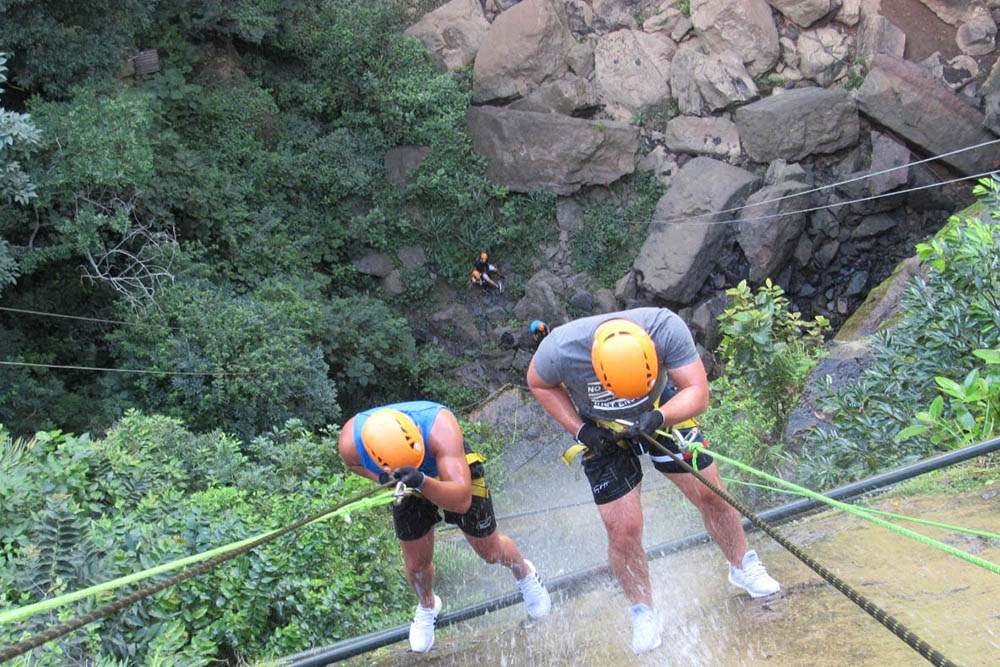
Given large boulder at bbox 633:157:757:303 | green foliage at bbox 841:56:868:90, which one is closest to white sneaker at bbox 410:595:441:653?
large boulder at bbox 633:157:757:303

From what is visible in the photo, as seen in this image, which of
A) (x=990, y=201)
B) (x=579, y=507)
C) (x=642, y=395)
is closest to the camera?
(x=642, y=395)

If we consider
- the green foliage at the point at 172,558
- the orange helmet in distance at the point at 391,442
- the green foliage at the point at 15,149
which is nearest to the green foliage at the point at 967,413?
the orange helmet in distance at the point at 391,442

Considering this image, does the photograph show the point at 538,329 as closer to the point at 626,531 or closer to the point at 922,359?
the point at 922,359

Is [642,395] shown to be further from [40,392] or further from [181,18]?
[181,18]

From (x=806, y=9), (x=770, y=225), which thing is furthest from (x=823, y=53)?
(x=770, y=225)

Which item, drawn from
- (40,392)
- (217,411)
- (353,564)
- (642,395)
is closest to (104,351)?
(40,392)

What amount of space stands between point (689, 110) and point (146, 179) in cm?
978

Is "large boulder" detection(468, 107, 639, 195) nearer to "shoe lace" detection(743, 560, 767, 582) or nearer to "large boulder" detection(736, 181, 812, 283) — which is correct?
"large boulder" detection(736, 181, 812, 283)

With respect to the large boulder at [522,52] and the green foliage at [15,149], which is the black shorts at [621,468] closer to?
the green foliage at [15,149]

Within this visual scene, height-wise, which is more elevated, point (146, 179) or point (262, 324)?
point (146, 179)

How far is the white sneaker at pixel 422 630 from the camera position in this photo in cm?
420

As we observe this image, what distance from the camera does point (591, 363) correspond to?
3730 mm

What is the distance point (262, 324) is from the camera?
38.6 feet

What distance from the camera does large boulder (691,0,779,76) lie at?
52.7 ft
